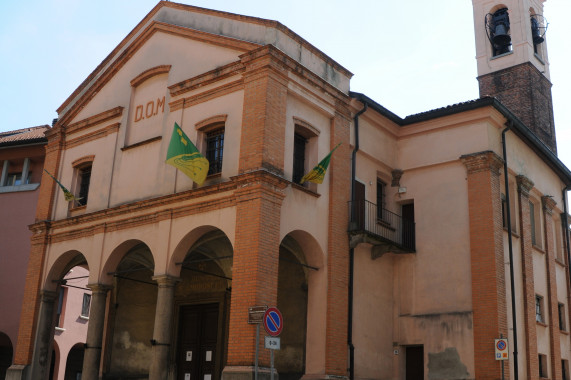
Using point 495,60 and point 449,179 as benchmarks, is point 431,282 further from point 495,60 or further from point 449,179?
point 495,60

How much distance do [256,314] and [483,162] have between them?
9372 mm

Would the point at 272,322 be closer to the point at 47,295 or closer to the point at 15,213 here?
the point at 47,295

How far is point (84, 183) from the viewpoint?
851 inches

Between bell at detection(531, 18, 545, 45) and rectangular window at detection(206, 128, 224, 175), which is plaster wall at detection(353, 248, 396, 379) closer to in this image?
A: rectangular window at detection(206, 128, 224, 175)

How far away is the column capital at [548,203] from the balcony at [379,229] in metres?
6.20

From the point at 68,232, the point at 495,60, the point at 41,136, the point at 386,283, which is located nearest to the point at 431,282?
the point at 386,283

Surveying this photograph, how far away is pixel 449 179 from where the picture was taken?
1980 centimetres

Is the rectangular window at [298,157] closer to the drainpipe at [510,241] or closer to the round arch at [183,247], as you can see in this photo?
the round arch at [183,247]

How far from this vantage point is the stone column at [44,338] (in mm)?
19844


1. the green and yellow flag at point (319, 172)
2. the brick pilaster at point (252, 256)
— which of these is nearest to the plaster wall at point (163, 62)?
the green and yellow flag at point (319, 172)

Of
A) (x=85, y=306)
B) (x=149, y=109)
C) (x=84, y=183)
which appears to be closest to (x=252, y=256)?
(x=149, y=109)

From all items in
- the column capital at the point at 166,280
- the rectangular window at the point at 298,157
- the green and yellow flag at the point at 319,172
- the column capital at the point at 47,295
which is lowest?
the column capital at the point at 47,295

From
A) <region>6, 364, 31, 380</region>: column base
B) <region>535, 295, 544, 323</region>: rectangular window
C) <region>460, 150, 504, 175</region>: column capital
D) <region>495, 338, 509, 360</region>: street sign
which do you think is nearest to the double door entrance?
<region>6, 364, 31, 380</region>: column base

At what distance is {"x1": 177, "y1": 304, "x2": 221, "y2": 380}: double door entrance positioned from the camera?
66.5ft
